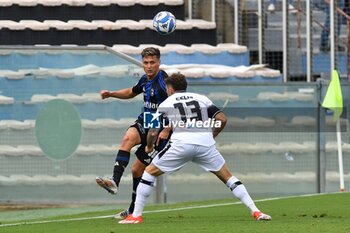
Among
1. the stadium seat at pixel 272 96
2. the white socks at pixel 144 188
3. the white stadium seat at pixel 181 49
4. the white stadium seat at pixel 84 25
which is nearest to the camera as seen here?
the white socks at pixel 144 188

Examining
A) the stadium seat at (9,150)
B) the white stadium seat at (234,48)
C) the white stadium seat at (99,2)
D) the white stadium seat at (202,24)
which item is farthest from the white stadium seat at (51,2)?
the stadium seat at (9,150)

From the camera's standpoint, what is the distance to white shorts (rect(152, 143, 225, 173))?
1178 centimetres

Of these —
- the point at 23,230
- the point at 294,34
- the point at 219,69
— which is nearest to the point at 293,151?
the point at 219,69

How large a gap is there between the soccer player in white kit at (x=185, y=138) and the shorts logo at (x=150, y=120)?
147 centimetres

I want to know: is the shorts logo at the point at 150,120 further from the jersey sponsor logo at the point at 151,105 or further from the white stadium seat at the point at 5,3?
the white stadium seat at the point at 5,3

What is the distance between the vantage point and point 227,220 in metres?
12.6

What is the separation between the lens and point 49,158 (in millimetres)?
17797

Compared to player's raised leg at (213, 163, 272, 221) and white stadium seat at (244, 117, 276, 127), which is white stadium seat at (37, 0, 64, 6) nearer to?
white stadium seat at (244, 117, 276, 127)

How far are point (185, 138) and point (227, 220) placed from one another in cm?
132

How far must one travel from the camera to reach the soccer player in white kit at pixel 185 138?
38.7 feet

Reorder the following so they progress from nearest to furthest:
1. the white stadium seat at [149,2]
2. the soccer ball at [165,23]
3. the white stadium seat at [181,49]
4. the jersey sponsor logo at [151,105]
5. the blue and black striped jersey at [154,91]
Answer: the blue and black striped jersey at [154,91] < the jersey sponsor logo at [151,105] < the soccer ball at [165,23] < the white stadium seat at [181,49] < the white stadium seat at [149,2]

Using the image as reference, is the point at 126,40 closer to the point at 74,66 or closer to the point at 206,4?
the point at 206,4

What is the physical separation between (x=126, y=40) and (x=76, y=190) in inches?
194

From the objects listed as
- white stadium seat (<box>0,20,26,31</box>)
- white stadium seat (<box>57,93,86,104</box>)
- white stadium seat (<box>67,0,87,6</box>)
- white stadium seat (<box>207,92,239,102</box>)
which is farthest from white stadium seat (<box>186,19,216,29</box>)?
white stadium seat (<box>57,93,86,104</box>)
